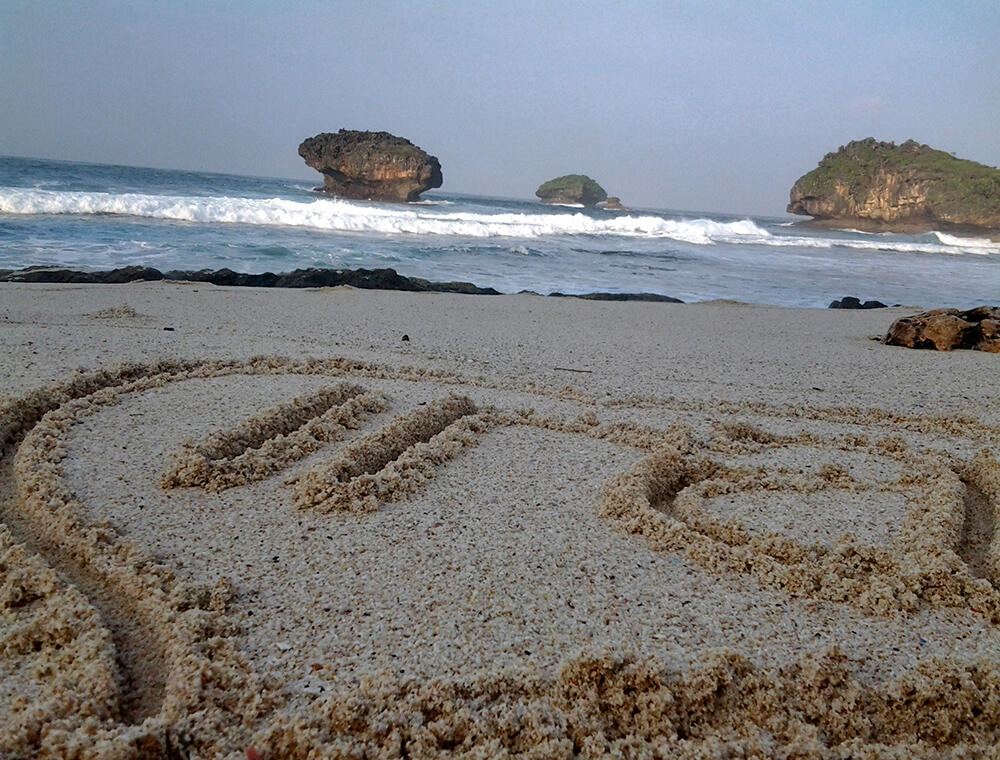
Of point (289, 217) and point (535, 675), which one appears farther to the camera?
point (289, 217)

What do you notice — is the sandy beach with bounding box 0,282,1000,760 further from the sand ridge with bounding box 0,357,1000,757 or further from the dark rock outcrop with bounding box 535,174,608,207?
the dark rock outcrop with bounding box 535,174,608,207

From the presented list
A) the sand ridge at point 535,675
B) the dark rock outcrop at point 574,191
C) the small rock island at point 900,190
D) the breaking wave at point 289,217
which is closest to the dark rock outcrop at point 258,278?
the sand ridge at point 535,675

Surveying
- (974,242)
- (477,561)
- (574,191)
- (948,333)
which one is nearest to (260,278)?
(948,333)

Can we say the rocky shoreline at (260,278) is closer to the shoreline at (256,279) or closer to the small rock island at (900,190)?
the shoreline at (256,279)

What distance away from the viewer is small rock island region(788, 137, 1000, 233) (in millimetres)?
40375

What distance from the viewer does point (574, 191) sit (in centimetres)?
6750

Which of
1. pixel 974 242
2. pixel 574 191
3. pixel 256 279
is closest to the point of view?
pixel 256 279

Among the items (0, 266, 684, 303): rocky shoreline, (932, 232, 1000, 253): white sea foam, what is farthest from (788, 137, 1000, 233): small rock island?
(0, 266, 684, 303): rocky shoreline

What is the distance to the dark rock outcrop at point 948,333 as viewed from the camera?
17.8 feet

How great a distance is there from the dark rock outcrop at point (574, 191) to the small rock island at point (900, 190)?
24972 mm

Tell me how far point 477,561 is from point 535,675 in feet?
1.69

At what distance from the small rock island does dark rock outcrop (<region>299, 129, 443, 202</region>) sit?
24626 millimetres

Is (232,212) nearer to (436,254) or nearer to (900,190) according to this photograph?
(436,254)

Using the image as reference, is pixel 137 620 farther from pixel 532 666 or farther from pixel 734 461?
pixel 734 461
